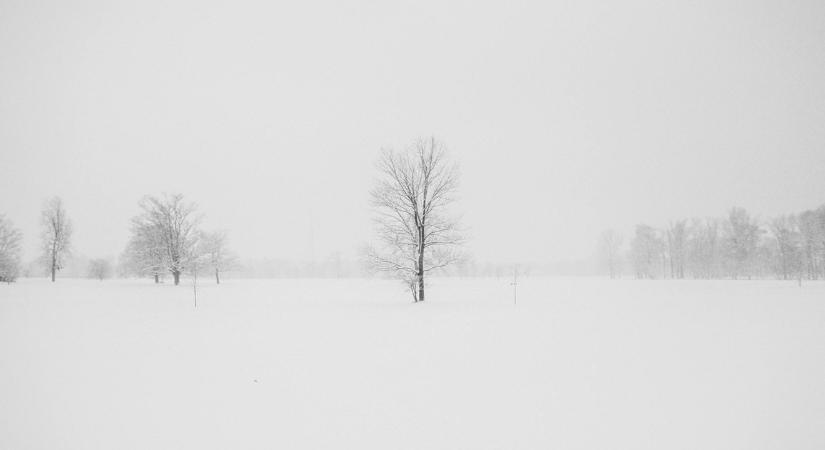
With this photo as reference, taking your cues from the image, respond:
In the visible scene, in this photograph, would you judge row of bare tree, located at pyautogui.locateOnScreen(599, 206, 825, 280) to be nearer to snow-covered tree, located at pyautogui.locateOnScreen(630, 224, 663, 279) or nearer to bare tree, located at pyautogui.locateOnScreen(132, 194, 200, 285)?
snow-covered tree, located at pyautogui.locateOnScreen(630, 224, 663, 279)

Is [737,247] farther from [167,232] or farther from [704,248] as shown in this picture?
[167,232]

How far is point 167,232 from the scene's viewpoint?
43.3 m

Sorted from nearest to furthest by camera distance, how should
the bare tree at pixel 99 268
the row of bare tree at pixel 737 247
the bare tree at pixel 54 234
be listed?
the bare tree at pixel 54 234 → the row of bare tree at pixel 737 247 → the bare tree at pixel 99 268

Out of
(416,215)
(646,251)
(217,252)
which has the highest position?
(416,215)

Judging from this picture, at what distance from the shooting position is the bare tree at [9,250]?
33.9 meters

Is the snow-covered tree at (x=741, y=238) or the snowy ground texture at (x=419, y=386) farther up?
the snow-covered tree at (x=741, y=238)

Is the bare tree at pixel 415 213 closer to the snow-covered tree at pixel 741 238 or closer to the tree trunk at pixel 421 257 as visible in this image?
the tree trunk at pixel 421 257

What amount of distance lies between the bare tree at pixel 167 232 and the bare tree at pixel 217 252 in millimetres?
2848

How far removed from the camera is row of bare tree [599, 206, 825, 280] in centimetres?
5053

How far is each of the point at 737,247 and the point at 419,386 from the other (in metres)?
74.3

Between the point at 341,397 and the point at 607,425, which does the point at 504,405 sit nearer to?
the point at 607,425

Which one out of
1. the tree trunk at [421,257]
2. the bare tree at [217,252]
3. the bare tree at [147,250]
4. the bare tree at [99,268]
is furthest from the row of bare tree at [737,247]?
the bare tree at [99,268]

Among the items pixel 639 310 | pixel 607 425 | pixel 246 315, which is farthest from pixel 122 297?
pixel 639 310

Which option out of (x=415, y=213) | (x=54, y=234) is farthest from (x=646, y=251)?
(x=54, y=234)
